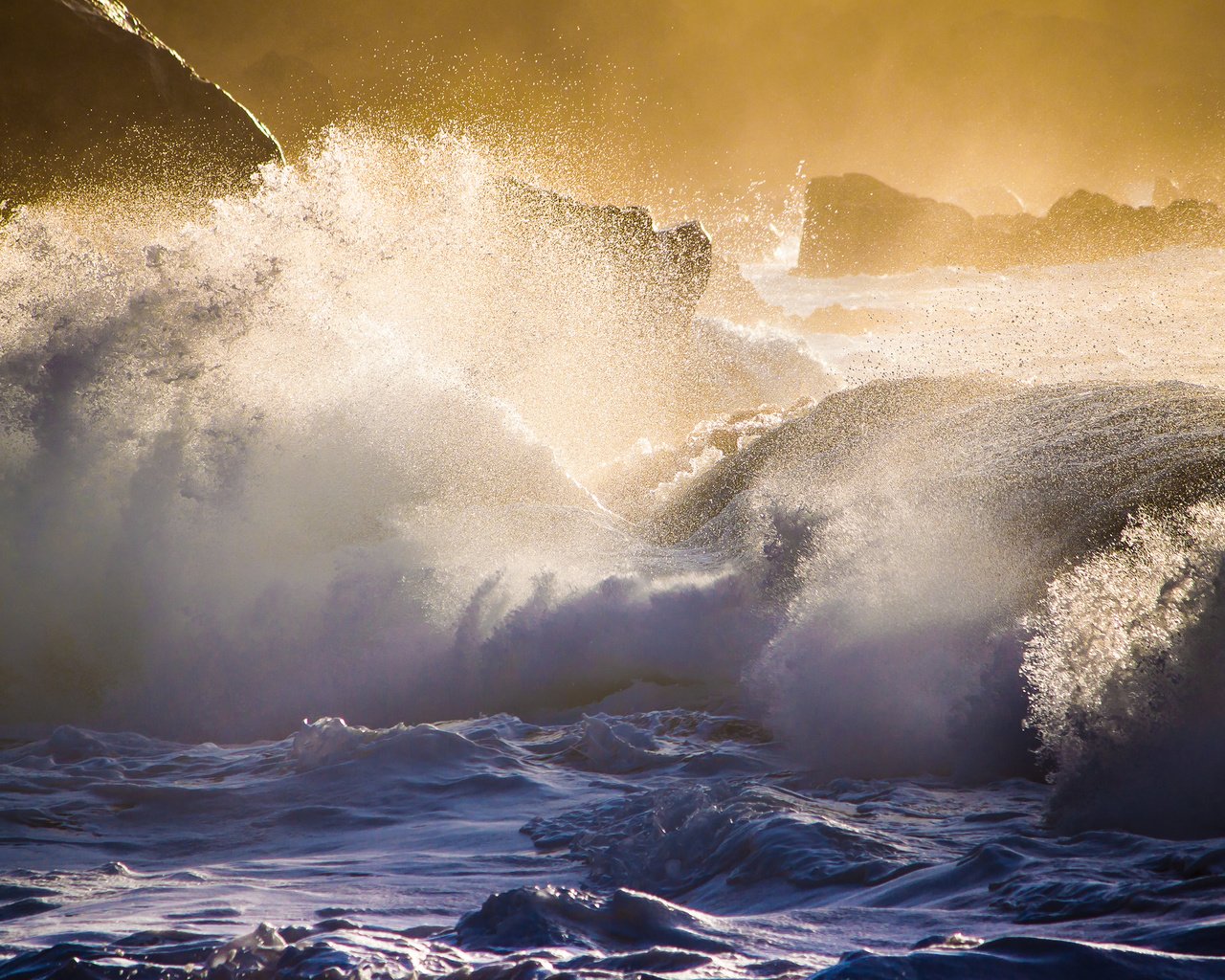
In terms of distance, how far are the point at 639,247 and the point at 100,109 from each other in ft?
40.6

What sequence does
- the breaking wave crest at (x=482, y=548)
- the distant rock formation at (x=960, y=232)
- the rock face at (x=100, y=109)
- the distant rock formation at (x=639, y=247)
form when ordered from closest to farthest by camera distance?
the breaking wave crest at (x=482, y=548) < the rock face at (x=100, y=109) < the distant rock formation at (x=639, y=247) < the distant rock formation at (x=960, y=232)

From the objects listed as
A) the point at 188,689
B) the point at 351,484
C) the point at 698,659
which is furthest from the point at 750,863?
the point at 351,484

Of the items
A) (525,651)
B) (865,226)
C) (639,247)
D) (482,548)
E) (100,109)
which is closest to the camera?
(525,651)

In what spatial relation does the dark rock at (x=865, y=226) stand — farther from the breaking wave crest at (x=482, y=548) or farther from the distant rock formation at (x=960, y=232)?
the breaking wave crest at (x=482, y=548)

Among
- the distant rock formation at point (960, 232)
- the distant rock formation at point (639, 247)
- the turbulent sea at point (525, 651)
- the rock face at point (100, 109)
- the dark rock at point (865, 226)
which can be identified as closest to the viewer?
the turbulent sea at point (525, 651)

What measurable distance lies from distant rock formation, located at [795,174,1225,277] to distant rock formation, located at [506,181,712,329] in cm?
1266

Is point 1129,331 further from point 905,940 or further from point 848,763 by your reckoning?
point 905,940

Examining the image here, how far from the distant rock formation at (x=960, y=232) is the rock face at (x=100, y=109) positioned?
23843 millimetres

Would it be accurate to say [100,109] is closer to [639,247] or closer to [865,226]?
[639,247]

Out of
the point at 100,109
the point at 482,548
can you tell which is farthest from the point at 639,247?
the point at 482,548

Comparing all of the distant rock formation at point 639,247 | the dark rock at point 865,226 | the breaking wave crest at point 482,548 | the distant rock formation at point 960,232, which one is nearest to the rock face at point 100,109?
the breaking wave crest at point 482,548

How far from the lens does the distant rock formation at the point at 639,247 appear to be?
76.7 feet

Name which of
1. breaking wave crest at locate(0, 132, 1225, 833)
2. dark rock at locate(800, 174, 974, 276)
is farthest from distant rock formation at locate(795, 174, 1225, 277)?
breaking wave crest at locate(0, 132, 1225, 833)

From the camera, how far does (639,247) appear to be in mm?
24953
